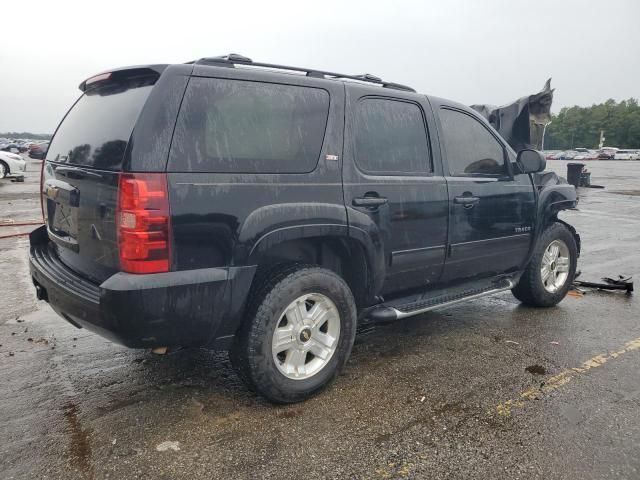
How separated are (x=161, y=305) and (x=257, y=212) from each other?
0.69 meters

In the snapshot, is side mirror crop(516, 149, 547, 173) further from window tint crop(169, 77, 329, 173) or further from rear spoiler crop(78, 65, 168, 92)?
rear spoiler crop(78, 65, 168, 92)

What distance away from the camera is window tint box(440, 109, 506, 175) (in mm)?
3955

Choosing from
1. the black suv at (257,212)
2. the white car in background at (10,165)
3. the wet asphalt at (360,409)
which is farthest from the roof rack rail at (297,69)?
the white car in background at (10,165)

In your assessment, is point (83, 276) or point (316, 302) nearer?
point (83, 276)

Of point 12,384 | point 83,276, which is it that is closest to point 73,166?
point 83,276

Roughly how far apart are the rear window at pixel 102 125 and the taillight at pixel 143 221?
19cm

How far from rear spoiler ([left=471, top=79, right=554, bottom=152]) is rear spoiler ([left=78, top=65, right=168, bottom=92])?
6.24 metres

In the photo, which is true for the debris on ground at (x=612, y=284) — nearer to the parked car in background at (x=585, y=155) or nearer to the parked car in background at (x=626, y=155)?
the parked car in background at (x=626, y=155)

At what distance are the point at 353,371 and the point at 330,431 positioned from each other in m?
0.76

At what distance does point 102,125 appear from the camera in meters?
2.88

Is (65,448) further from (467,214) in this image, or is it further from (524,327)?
(524,327)

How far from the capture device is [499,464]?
2496 millimetres

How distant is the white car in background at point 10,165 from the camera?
19359 millimetres

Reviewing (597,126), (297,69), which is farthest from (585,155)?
(297,69)
